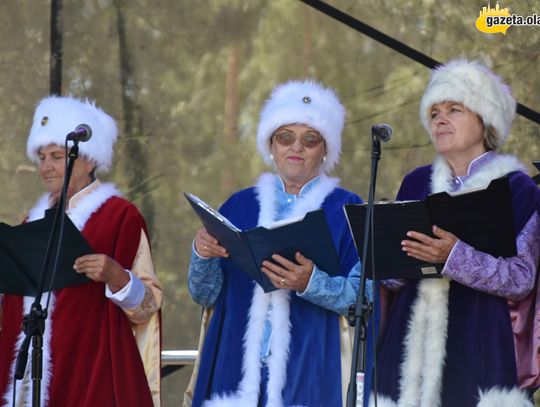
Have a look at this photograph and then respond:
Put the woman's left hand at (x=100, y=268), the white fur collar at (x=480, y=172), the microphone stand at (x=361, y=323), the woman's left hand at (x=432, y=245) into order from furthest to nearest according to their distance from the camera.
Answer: the woman's left hand at (x=100, y=268) < the white fur collar at (x=480, y=172) < the woman's left hand at (x=432, y=245) < the microphone stand at (x=361, y=323)

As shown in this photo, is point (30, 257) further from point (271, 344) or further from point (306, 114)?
point (306, 114)

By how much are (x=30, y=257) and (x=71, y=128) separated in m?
0.63

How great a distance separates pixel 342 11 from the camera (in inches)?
238

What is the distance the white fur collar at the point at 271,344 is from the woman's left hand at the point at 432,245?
0.61 meters

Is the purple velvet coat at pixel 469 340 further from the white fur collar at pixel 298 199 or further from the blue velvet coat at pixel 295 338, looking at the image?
the white fur collar at pixel 298 199

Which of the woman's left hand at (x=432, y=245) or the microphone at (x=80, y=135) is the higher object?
the microphone at (x=80, y=135)

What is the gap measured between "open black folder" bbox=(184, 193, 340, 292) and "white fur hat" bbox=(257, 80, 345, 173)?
1.85ft

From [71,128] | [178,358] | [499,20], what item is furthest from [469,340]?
[499,20]

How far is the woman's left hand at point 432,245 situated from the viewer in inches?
154

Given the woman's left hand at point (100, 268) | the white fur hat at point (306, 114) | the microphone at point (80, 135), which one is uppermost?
the white fur hat at point (306, 114)

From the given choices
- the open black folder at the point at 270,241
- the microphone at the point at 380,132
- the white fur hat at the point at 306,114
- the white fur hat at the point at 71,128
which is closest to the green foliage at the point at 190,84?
the white fur hat at the point at 71,128

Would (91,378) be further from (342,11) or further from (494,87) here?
(342,11)

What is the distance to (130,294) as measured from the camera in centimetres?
452

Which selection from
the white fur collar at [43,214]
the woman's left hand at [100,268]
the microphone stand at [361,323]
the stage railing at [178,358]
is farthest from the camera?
the stage railing at [178,358]
